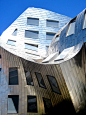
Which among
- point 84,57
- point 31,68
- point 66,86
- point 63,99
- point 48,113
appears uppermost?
point 84,57

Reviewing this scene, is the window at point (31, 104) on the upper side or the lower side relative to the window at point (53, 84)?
lower

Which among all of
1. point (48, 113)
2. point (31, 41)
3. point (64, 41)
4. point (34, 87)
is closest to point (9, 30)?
point (31, 41)

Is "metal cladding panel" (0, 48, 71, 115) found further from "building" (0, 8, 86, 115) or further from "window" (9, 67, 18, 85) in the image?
Answer: "window" (9, 67, 18, 85)

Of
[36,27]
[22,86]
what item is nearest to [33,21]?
[36,27]

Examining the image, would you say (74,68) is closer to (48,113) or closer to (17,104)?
(48,113)

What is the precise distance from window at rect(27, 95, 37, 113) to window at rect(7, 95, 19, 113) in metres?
1.03

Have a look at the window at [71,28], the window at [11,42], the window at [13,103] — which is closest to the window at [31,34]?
the window at [11,42]

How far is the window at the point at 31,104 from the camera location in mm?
14680

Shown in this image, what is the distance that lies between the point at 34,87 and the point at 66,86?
3.60 metres

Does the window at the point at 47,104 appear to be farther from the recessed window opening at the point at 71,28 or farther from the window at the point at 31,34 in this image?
the window at the point at 31,34

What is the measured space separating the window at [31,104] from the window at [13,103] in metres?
1.03

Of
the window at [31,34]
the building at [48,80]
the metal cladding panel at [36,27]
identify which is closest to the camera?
the building at [48,80]

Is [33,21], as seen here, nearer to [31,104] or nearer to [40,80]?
[40,80]

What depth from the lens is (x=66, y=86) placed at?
40.2 ft
